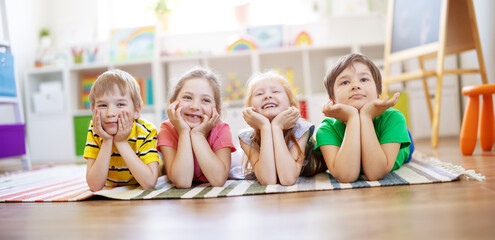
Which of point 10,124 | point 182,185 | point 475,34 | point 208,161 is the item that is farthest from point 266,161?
point 10,124

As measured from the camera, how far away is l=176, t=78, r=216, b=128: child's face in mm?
1190

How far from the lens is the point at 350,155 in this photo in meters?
1.04

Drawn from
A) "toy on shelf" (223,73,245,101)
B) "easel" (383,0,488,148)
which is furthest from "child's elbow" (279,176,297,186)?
"toy on shelf" (223,73,245,101)

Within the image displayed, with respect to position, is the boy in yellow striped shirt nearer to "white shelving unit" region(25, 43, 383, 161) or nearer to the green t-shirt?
the green t-shirt

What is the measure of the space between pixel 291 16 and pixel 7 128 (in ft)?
7.76

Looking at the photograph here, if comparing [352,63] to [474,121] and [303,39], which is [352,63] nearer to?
[474,121]

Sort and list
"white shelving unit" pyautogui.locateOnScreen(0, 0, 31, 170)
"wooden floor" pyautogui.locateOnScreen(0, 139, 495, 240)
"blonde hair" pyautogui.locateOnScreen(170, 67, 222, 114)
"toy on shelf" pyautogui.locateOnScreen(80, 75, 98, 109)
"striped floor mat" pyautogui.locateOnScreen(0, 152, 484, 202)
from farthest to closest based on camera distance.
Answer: "toy on shelf" pyautogui.locateOnScreen(80, 75, 98, 109), "white shelving unit" pyautogui.locateOnScreen(0, 0, 31, 170), "blonde hair" pyautogui.locateOnScreen(170, 67, 222, 114), "striped floor mat" pyautogui.locateOnScreen(0, 152, 484, 202), "wooden floor" pyautogui.locateOnScreen(0, 139, 495, 240)

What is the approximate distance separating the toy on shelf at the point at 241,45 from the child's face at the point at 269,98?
6.08ft

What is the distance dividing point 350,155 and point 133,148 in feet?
2.15

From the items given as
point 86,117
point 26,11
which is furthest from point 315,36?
point 26,11

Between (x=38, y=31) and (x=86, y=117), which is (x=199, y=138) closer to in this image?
(x=86, y=117)

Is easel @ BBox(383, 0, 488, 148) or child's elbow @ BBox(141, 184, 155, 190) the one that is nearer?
child's elbow @ BBox(141, 184, 155, 190)

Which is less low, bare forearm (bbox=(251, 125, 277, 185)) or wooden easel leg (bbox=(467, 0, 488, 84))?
wooden easel leg (bbox=(467, 0, 488, 84))

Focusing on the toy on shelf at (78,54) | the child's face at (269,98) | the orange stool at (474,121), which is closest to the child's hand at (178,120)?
the child's face at (269,98)
